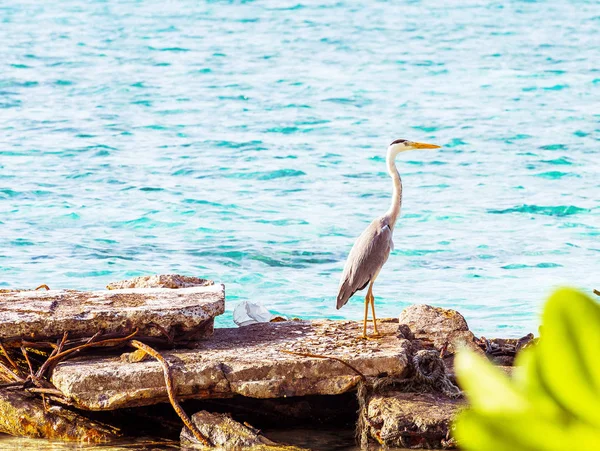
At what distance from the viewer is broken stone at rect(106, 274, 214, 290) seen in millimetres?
5898

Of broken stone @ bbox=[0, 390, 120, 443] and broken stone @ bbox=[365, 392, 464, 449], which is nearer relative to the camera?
broken stone @ bbox=[365, 392, 464, 449]

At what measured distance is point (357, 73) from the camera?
2773 cm

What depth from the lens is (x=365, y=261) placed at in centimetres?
555

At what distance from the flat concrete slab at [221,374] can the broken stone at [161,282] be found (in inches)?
41.5

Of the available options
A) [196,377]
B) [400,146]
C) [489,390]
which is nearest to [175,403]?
[196,377]

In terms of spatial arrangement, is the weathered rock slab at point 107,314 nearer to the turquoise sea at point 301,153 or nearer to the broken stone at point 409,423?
the broken stone at point 409,423

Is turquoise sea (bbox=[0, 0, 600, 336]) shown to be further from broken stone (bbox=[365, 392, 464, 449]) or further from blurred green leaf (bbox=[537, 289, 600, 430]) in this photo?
blurred green leaf (bbox=[537, 289, 600, 430])

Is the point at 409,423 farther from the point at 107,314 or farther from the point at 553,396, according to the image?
the point at 553,396

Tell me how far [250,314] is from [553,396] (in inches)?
227

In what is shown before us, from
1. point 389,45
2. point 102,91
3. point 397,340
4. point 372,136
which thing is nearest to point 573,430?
point 397,340

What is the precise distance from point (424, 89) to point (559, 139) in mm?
6146

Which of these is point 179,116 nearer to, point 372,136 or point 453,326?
point 372,136

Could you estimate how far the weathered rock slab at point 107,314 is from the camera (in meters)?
4.80

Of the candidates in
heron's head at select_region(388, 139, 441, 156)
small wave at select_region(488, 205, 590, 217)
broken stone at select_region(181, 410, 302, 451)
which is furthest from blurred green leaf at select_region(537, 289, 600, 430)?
small wave at select_region(488, 205, 590, 217)
